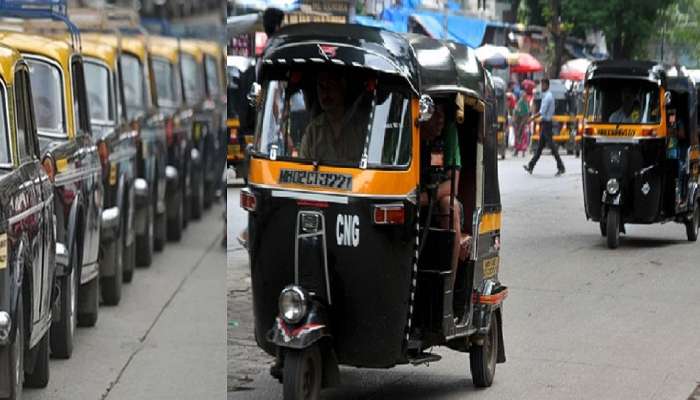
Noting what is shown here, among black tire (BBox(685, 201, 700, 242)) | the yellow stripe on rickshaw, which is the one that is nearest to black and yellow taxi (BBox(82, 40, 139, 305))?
the yellow stripe on rickshaw

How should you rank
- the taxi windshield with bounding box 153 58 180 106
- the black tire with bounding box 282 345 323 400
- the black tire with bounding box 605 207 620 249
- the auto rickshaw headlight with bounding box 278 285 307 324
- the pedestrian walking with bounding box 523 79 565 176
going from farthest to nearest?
the pedestrian walking with bounding box 523 79 565 176
the taxi windshield with bounding box 153 58 180 106
the black tire with bounding box 605 207 620 249
the auto rickshaw headlight with bounding box 278 285 307 324
the black tire with bounding box 282 345 323 400

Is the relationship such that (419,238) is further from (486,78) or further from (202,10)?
(202,10)

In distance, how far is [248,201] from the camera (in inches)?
312

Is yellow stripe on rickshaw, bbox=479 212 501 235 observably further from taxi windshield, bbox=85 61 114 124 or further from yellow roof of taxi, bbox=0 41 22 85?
taxi windshield, bbox=85 61 114 124

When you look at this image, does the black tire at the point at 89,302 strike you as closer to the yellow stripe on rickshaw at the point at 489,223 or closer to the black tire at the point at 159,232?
the yellow stripe on rickshaw at the point at 489,223

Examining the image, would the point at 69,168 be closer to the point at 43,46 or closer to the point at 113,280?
the point at 43,46

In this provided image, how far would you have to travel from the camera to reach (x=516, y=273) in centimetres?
1493

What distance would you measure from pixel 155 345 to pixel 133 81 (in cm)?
646

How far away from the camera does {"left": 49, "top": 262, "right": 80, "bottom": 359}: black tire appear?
9836 mm

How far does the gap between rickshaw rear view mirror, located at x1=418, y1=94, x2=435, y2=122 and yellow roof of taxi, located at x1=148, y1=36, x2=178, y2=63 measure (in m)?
11.3

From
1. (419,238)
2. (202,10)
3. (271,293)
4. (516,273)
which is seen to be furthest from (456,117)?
(202,10)

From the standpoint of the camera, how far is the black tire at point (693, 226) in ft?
60.2

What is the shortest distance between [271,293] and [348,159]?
2.55 feet

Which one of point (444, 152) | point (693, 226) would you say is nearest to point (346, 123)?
point (444, 152)
